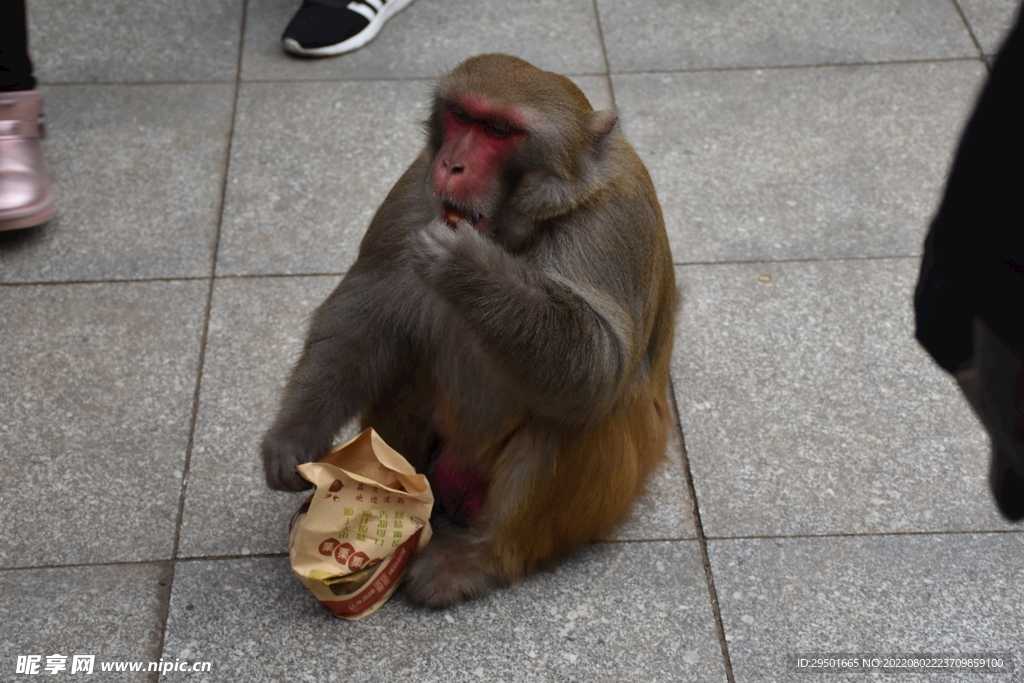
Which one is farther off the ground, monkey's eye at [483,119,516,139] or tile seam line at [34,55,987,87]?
monkey's eye at [483,119,516,139]

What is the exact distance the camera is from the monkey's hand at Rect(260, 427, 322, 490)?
3152mm

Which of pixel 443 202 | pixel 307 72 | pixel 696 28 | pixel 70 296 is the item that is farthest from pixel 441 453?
pixel 696 28

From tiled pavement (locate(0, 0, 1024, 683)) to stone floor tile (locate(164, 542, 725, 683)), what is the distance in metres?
0.01

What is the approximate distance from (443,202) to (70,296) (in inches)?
91.1

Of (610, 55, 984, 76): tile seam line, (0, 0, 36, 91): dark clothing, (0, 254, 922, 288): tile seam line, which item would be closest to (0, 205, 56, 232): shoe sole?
(0, 254, 922, 288): tile seam line

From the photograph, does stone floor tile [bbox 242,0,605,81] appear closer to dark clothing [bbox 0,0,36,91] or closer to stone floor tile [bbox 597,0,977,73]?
stone floor tile [bbox 597,0,977,73]

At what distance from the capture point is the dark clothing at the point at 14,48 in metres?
4.68

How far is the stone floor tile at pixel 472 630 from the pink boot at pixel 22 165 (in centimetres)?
206

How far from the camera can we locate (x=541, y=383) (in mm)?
2838

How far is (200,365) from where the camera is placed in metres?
4.06

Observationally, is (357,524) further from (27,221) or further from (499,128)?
(27,221)

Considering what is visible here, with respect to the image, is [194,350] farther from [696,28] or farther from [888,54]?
[888,54]

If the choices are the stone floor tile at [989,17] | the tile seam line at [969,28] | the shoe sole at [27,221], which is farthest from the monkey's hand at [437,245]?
the stone floor tile at [989,17]

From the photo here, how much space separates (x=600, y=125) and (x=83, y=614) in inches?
Result: 85.3
